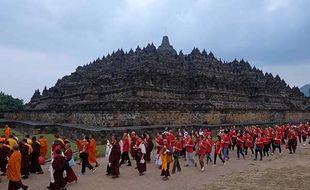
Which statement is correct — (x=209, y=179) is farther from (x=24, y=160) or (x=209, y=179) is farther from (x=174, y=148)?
(x=24, y=160)

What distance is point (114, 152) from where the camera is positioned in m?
11.7

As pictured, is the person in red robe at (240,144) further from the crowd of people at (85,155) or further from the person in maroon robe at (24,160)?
the person in maroon robe at (24,160)

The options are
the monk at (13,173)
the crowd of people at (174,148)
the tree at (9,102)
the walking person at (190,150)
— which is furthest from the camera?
the tree at (9,102)

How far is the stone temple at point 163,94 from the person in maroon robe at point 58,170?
11.4m

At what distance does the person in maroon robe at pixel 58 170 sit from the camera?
Answer: 9.28 m

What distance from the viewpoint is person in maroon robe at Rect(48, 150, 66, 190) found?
9281mm

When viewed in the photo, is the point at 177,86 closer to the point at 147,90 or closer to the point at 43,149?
the point at 147,90

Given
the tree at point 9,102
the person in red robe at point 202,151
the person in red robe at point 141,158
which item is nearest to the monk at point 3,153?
the person in red robe at point 141,158

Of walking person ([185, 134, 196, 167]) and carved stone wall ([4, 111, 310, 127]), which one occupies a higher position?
carved stone wall ([4, 111, 310, 127])

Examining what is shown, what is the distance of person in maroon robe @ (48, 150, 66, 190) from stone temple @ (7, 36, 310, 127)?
11.4 meters

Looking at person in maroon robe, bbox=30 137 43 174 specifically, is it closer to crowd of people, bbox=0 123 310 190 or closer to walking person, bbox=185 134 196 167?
crowd of people, bbox=0 123 310 190

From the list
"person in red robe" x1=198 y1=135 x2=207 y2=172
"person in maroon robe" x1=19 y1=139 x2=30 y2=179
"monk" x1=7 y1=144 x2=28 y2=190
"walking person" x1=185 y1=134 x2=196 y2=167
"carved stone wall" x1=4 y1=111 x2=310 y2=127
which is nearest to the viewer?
"monk" x1=7 y1=144 x2=28 y2=190

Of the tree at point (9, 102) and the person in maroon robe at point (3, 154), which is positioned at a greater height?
the tree at point (9, 102)

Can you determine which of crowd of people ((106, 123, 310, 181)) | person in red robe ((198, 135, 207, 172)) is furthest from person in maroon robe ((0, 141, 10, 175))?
person in red robe ((198, 135, 207, 172))
